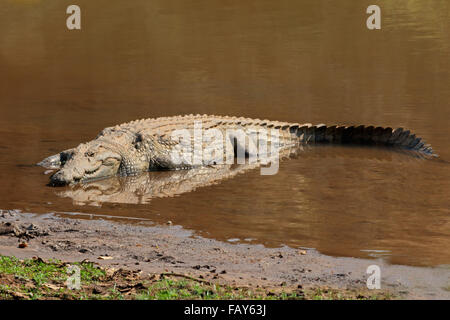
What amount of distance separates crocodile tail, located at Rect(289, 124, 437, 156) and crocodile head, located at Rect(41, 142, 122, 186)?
311 centimetres

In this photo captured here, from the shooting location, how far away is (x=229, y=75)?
15594mm

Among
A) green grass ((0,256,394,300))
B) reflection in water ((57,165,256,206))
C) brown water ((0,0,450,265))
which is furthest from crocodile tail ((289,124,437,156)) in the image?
green grass ((0,256,394,300))

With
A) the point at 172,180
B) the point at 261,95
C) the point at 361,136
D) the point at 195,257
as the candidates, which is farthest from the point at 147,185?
the point at 261,95

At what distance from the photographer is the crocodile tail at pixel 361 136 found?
389 inches

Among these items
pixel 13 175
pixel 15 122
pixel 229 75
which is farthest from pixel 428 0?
pixel 13 175

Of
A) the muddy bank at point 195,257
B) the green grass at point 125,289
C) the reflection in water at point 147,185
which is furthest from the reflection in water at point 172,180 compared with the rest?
the green grass at point 125,289

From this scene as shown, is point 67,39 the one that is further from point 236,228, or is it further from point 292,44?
point 236,228

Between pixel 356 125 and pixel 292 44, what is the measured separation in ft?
24.2

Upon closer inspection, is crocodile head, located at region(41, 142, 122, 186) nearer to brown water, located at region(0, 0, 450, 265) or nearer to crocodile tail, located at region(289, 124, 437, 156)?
brown water, located at region(0, 0, 450, 265)

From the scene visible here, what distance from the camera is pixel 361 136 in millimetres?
10461

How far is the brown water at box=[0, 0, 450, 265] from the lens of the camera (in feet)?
23.6

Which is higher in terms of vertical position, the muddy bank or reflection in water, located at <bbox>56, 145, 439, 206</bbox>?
reflection in water, located at <bbox>56, 145, 439, 206</bbox>

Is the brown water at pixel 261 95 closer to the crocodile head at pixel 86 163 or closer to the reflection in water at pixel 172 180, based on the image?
the reflection in water at pixel 172 180

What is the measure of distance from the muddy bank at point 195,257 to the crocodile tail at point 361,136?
14.2ft
